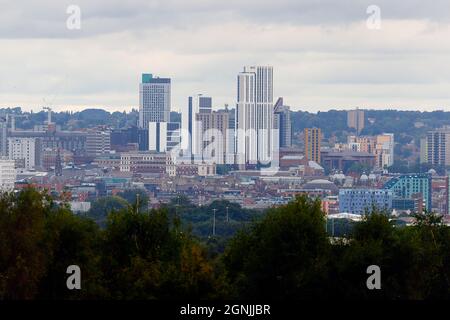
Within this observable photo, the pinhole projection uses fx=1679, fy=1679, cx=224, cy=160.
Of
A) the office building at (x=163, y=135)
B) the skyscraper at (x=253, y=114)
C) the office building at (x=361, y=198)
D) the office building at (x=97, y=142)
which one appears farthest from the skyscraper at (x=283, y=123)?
the office building at (x=361, y=198)

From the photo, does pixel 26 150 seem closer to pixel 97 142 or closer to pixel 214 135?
pixel 97 142

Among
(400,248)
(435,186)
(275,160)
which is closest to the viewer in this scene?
(400,248)

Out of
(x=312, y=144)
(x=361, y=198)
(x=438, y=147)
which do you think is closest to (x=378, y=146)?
(x=438, y=147)

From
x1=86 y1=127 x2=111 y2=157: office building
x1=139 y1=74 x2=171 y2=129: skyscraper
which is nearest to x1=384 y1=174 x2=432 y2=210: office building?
x1=139 y1=74 x2=171 y2=129: skyscraper
